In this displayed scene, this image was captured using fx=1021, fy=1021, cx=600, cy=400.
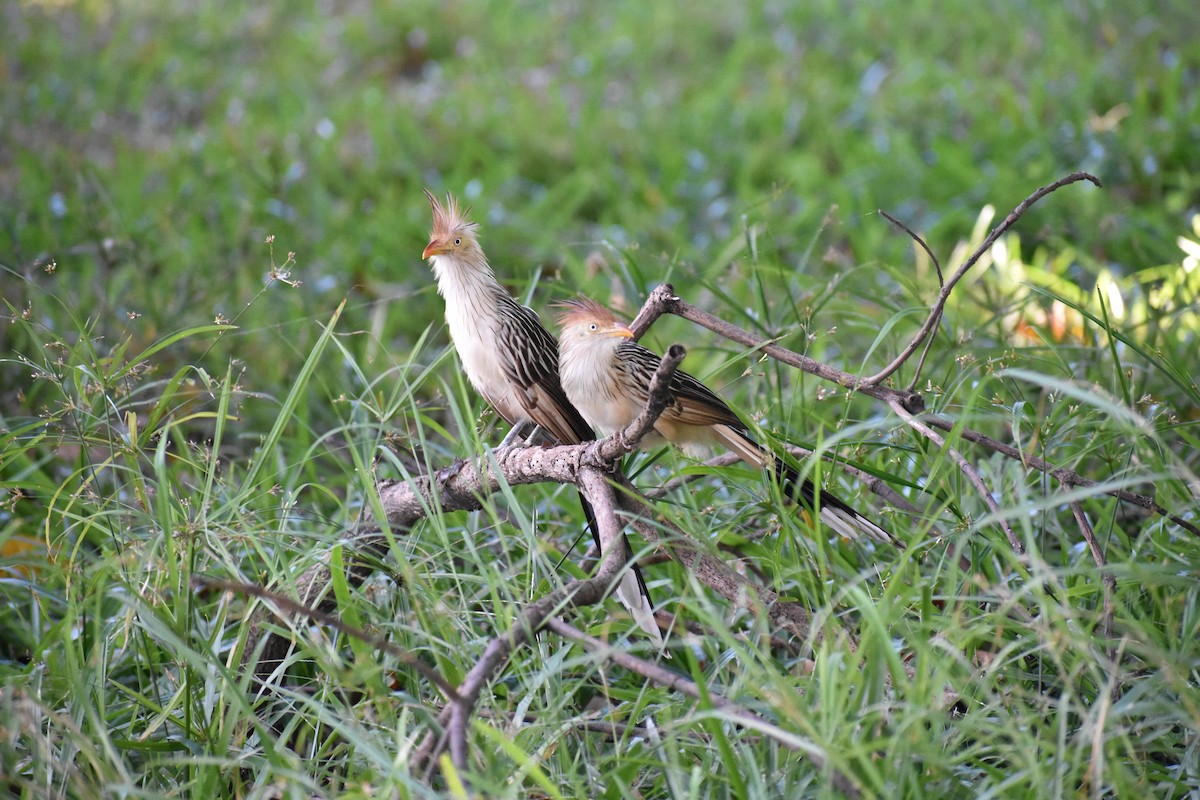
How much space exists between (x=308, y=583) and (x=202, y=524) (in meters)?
0.41

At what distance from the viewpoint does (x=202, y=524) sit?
7.16 feet

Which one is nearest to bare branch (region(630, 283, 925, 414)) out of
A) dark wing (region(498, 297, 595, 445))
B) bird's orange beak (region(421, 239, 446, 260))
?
dark wing (region(498, 297, 595, 445))

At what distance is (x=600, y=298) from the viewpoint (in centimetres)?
414

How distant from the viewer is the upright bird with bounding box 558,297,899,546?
2.46m

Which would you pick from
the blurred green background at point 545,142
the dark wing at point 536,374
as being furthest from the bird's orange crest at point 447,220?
the blurred green background at point 545,142

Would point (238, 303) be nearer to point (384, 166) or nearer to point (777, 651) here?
point (384, 166)

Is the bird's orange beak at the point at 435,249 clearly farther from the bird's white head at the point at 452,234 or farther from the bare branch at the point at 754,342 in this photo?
the bare branch at the point at 754,342

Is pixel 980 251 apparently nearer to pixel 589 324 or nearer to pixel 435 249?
pixel 589 324

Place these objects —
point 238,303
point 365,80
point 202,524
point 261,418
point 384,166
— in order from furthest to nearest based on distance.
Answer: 1. point 365,80
2. point 384,166
3. point 238,303
4. point 261,418
5. point 202,524

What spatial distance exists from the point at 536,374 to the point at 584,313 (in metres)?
0.42

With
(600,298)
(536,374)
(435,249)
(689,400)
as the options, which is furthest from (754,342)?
(600,298)

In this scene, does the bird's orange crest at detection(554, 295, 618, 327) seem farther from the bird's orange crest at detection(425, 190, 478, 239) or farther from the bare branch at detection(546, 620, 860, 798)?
the bare branch at detection(546, 620, 860, 798)

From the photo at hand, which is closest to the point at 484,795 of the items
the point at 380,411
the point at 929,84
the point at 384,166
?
the point at 380,411

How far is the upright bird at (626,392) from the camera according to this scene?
8.08ft
